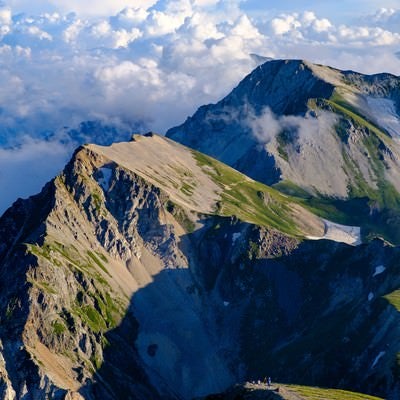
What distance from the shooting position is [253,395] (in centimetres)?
19400

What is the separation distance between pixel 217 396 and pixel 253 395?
8500 mm

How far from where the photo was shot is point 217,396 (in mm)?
197125

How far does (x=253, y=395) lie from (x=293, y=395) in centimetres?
1002

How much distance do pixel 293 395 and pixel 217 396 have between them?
1707 cm

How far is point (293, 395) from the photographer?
7790 inches
